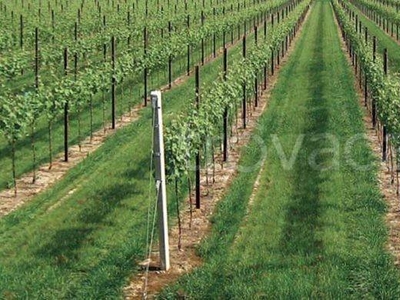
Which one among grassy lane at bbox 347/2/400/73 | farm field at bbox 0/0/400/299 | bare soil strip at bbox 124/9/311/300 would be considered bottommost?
bare soil strip at bbox 124/9/311/300

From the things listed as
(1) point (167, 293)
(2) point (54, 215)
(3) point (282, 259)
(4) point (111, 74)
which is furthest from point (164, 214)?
(4) point (111, 74)

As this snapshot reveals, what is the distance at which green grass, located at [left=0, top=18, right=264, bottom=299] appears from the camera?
30.3ft

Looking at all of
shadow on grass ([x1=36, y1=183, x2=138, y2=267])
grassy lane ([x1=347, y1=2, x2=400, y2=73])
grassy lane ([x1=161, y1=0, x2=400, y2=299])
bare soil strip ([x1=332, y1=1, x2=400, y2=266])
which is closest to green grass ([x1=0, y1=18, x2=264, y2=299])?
shadow on grass ([x1=36, y1=183, x2=138, y2=267])

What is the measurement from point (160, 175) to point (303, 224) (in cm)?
313

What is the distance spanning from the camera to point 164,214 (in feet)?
32.0

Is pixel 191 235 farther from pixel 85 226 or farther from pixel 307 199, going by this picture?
pixel 307 199

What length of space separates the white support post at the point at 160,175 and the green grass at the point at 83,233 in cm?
56

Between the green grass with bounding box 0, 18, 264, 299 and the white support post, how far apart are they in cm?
56

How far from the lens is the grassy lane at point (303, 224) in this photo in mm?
9031

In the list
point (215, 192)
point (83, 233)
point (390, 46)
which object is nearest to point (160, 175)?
point (83, 233)

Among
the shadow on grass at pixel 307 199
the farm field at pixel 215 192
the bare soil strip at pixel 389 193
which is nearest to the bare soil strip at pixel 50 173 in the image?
the farm field at pixel 215 192

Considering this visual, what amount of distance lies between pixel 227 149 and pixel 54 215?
5505 mm

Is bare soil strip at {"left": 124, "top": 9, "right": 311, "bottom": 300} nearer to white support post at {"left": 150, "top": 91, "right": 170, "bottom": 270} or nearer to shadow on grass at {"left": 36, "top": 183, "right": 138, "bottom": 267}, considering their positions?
white support post at {"left": 150, "top": 91, "right": 170, "bottom": 270}

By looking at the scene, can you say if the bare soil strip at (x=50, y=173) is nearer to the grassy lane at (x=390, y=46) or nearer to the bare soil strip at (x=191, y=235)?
the bare soil strip at (x=191, y=235)
